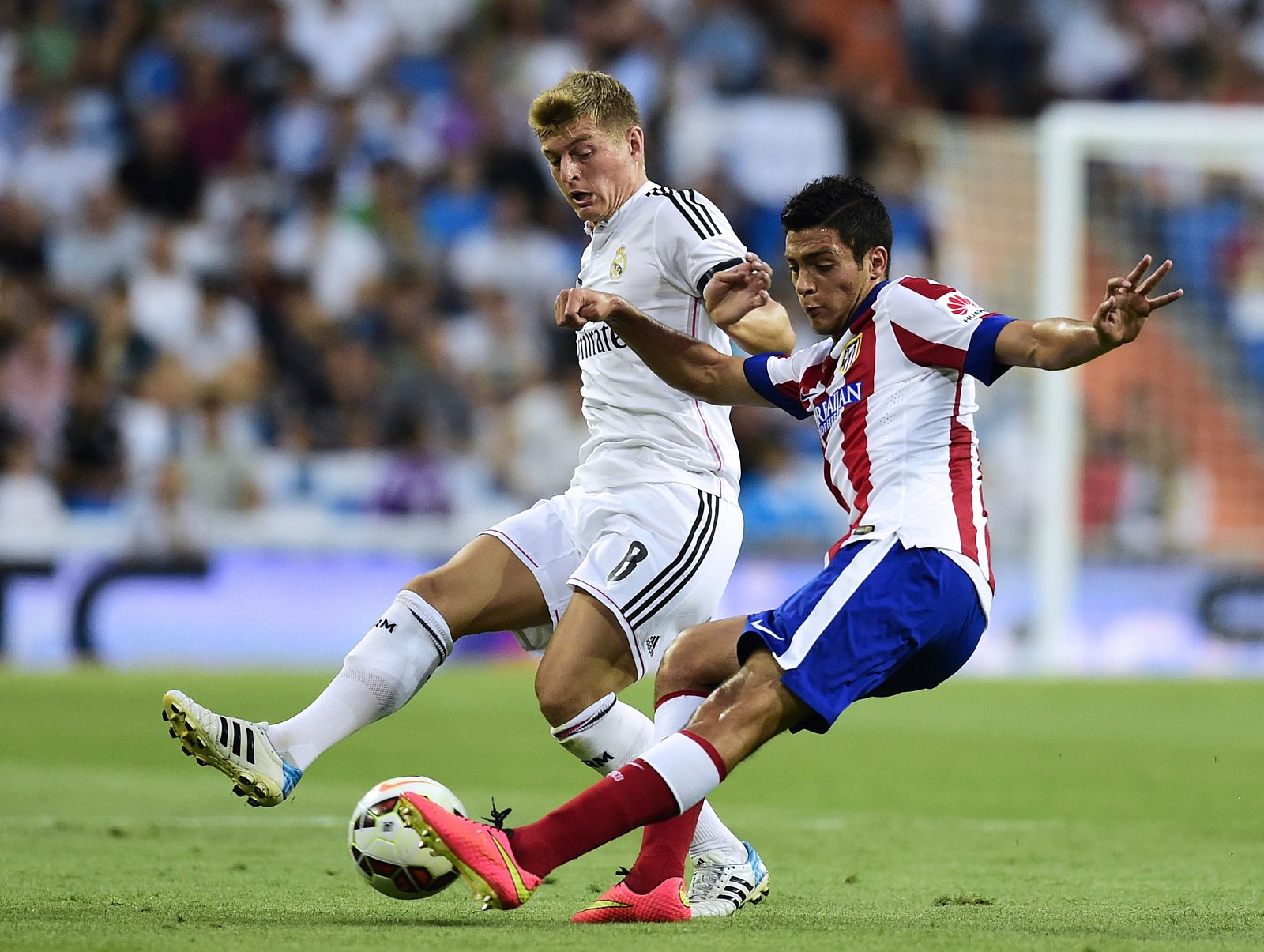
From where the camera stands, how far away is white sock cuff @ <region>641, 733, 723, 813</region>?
440 cm

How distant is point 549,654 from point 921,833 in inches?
97.7

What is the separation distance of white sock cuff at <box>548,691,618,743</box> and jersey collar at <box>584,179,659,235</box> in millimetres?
1461

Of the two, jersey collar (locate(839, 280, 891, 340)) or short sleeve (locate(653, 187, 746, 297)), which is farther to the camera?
short sleeve (locate(653, 187, 746, 297))

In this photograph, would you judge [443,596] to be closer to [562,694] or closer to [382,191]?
[562,694]

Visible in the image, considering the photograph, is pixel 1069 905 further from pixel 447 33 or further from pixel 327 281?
pixel 447 33

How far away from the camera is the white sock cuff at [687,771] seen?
4.40 m

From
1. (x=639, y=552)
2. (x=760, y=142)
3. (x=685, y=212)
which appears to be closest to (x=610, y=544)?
(x=639, y=552)

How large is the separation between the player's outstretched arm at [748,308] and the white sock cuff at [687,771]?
1327 millimetres

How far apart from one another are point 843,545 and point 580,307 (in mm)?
963

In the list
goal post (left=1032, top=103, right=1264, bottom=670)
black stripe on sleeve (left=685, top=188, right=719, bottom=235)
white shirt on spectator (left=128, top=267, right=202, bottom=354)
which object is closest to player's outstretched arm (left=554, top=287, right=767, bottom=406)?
black stripe on sleeve (left=685, top=188, right=719, bottom=235)

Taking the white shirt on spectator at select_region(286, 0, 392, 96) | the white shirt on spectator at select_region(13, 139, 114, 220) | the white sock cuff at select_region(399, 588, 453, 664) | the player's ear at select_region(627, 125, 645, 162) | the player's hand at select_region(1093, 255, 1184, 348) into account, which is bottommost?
the white sock cuff at select_region(399, 588, 453, 664)

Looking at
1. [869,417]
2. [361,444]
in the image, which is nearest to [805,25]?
[361,444]

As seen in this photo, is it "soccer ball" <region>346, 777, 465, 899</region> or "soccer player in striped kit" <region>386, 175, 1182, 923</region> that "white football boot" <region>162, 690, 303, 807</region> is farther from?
"soccer player in striped kit" <region>386, 175, 1182, 923</region>

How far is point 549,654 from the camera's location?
511cm
